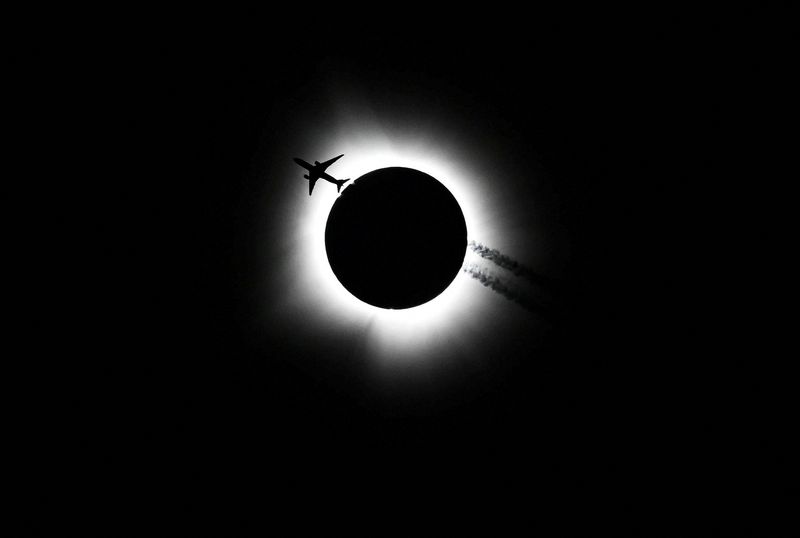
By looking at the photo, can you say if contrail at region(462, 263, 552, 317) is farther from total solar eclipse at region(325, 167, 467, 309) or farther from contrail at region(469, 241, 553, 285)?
total solar eclipse at region(325, 167, 467, 309)

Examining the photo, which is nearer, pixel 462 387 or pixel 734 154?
pixel 734 154

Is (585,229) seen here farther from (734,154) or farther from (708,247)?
(734,154)

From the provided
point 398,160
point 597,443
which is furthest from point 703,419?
point 398,160

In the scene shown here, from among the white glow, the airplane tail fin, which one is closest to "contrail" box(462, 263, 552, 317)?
the white glow

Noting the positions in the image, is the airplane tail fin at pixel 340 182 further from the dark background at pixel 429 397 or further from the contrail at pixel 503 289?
the contrail at pixel 503 289

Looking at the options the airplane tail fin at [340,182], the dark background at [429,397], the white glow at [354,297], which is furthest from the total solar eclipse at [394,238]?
the dark background at [429,397]

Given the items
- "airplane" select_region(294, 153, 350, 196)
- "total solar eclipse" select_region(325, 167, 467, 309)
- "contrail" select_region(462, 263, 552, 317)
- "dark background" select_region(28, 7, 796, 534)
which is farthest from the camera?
"contrail" select_region(462, 263, 552, 317)
